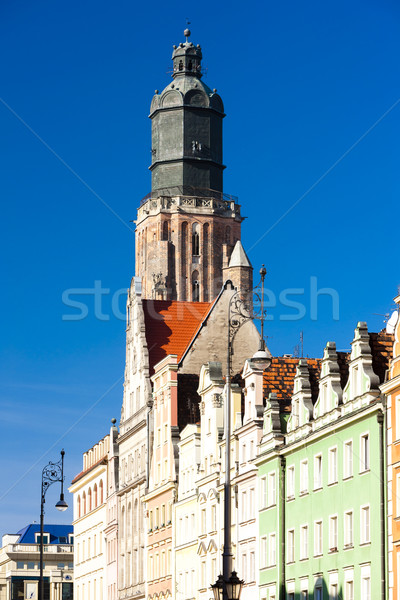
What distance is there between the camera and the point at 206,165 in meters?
148

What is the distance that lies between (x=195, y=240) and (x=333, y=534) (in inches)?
3785

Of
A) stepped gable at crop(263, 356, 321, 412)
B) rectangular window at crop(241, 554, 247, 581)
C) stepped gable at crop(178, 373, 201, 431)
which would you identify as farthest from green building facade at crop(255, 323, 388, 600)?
stepped gable at crop(178, 373, 201, 431)

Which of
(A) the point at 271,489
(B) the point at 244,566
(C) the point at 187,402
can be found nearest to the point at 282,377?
(A) the point at 271,489

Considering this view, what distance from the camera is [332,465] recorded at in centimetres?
5450

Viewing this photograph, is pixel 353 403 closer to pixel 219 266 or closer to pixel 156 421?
pixel 156 421

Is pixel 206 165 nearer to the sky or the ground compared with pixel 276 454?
nearer to the sky

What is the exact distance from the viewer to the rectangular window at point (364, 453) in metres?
50.9

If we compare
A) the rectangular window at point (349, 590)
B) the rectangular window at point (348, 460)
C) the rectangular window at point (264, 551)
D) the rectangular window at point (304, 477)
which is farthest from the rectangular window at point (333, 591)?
the rectangular window at point (264, 551)

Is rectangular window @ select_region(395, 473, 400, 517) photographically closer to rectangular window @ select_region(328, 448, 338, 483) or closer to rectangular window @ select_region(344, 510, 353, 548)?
rectangular window @ select_region(344, 510, 353, 548)

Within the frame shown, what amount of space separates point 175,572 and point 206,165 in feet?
249

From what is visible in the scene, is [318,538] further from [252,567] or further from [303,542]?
[252,567]

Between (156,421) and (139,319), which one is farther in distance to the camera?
(139,319)

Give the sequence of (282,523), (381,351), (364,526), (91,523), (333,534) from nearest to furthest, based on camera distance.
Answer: (364,526) → (381,351) → (333,534) → (282,523) → (91,523)

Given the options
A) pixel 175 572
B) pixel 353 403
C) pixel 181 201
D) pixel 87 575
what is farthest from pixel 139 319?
pixel 181 201
